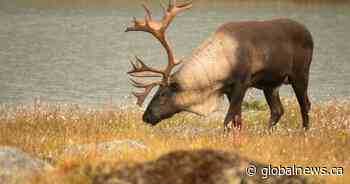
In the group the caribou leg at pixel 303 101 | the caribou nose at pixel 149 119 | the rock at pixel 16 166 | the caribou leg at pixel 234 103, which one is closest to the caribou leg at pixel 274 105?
the caribou leg at pixel 303 101

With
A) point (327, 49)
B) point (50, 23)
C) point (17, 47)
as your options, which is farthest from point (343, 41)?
point (50, 23)

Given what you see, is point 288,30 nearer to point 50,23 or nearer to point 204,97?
point 204,97

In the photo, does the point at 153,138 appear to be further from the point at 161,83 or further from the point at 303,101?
the point at 303,101

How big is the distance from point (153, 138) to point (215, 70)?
2044 millimetres

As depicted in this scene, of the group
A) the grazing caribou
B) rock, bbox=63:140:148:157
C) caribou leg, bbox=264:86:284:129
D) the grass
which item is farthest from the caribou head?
rock, bbox=63:140:148:157

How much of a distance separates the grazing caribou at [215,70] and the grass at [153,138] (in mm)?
464

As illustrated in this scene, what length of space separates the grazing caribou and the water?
8.79m

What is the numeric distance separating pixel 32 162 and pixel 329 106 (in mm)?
12583

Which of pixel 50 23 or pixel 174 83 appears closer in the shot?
pixel 174 83

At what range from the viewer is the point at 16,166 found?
7547 mm

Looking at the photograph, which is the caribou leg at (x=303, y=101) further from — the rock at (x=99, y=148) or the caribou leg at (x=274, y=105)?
the rock at (x=99, y=148)

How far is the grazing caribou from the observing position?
1378 centimetres

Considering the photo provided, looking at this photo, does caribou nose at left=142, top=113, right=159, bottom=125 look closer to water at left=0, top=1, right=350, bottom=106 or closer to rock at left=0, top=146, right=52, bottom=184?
rock at left=0, top=146, right=52, bottom=184

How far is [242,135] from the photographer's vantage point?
40.5 ft
